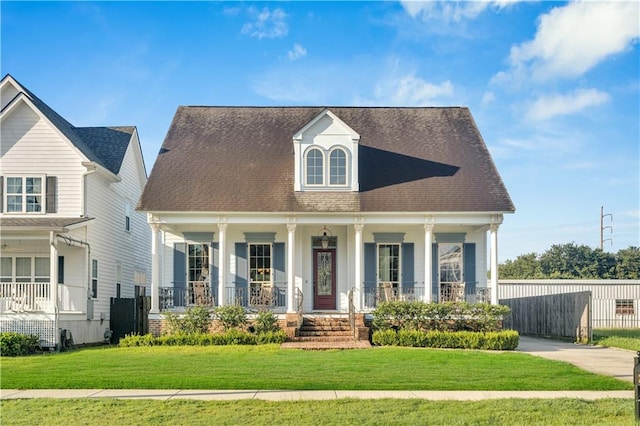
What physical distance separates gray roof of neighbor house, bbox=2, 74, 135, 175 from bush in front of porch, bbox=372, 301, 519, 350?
11858 mm

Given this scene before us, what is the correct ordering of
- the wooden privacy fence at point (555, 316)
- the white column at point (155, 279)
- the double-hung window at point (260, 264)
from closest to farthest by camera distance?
1. the white column at point (155, 279)
2. the double-hung window at point (260, 264)
3. the wooden privacy fence at point (555, 316)

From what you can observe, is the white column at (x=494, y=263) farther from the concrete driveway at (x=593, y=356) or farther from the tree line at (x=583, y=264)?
the tree line at (x=583, y=264)

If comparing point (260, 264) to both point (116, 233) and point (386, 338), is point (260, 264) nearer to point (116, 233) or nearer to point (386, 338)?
point (386, 338)

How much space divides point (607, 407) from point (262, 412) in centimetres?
523

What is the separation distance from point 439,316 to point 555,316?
8.18m

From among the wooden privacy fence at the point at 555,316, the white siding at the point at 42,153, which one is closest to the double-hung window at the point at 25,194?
the white siding at the point at 42,153

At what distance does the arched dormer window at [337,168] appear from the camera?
2289 centimetres

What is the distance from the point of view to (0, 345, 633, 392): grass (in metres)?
12.1

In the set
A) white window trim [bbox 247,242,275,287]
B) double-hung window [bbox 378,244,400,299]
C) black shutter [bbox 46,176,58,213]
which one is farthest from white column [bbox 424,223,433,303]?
black shutter [bbox 46,176,58,213]

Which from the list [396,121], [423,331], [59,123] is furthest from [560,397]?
[59,123]

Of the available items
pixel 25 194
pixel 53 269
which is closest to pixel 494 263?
pixel 53 269

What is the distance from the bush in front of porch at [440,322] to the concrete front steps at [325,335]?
0.89 meters

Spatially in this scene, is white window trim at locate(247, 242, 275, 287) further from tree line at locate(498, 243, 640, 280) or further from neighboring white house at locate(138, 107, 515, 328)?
tree line at locate(498, 243, 640, 280)

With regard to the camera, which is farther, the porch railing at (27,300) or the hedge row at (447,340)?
the porch railing at (27,300)
